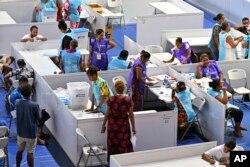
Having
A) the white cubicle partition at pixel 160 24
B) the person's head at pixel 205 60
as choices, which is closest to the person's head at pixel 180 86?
the person's head at pixel 205 60

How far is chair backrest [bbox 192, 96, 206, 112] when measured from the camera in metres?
11.1

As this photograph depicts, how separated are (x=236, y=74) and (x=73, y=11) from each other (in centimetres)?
413

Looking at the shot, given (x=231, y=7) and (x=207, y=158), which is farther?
(x=231, y=7)

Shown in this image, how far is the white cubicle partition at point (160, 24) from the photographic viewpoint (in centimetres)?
1502

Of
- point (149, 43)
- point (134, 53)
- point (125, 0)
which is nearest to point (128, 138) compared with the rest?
point (134, 53)

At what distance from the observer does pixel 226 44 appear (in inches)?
519

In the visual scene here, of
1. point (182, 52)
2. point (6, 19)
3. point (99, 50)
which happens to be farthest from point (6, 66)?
point (182, 52)

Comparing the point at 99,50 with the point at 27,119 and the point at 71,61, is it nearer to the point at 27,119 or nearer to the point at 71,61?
the point at 71,61

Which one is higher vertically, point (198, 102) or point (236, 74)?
point (236, 74)

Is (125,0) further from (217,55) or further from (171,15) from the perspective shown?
(217,55)

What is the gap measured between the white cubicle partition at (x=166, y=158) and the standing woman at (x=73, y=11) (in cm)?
609

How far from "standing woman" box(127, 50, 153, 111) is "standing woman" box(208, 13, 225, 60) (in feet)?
8.18

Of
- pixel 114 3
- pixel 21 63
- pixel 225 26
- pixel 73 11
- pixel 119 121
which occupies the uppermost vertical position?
pixel 114 3

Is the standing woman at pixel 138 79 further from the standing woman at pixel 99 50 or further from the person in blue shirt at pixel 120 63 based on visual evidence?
the standing woman at pixel 99 50
